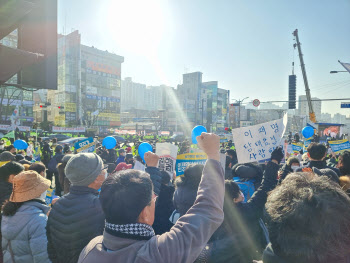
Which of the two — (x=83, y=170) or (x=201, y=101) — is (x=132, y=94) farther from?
(x=83, y=170)

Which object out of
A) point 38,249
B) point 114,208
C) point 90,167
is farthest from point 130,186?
point 38,249

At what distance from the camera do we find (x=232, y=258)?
2.42 metres

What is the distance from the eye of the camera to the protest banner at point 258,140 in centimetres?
361

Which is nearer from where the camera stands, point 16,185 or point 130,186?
point 130,186

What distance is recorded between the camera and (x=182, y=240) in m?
1.14

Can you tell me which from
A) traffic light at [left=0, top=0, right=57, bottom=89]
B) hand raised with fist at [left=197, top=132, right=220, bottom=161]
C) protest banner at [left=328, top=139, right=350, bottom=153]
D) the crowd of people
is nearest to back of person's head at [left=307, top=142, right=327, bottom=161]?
the crowd of people

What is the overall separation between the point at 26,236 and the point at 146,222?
63.1 inches

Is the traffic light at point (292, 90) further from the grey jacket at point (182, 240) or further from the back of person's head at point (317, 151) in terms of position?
the grey jacket at point (182, 240)

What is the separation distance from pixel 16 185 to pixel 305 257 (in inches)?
97.9

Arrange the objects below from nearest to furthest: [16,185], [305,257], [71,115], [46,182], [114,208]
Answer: [305,257], [114,208], [16,185], [46,182], [71,115]

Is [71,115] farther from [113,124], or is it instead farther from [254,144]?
[254,144]

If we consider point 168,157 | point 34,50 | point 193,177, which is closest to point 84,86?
point 168,157

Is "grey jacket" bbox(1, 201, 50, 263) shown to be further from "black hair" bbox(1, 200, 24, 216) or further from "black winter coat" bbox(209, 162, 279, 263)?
"black winter coat" bbox(209, 162, 279, 263)

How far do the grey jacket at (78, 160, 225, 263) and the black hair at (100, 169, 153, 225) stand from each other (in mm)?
104
